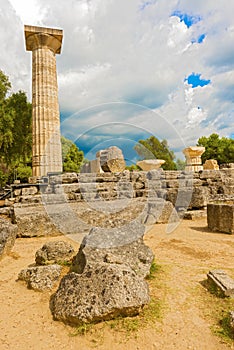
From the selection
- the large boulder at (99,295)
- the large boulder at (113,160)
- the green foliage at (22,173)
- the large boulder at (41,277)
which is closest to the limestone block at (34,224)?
the large boulder at (41,277)

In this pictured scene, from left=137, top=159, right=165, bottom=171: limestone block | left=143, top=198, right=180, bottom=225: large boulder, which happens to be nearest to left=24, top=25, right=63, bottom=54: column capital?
left=137, top=159, right=165, bottom=171: limestone block

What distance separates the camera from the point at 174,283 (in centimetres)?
285

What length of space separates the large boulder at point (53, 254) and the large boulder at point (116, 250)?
0.60 metres

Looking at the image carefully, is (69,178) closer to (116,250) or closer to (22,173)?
(116,250)

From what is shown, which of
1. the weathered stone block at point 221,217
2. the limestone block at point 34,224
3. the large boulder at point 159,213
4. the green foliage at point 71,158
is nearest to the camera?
the limestone block at point 34,224

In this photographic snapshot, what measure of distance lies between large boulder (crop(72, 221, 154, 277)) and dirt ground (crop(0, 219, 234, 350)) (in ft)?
1.14

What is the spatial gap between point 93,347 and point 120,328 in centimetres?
29

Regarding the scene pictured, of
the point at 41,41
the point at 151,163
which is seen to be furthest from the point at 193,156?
the point at 41,41

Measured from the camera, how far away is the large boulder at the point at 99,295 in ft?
6.81

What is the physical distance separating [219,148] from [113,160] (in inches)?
1091

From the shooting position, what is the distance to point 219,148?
32.3 metres

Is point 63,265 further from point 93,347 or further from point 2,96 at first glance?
point 2,96

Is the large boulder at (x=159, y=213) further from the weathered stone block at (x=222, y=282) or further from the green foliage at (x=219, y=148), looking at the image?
the green foliage at (x=219, y=148)

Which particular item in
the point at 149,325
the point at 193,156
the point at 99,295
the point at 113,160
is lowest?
the point at 149,325
